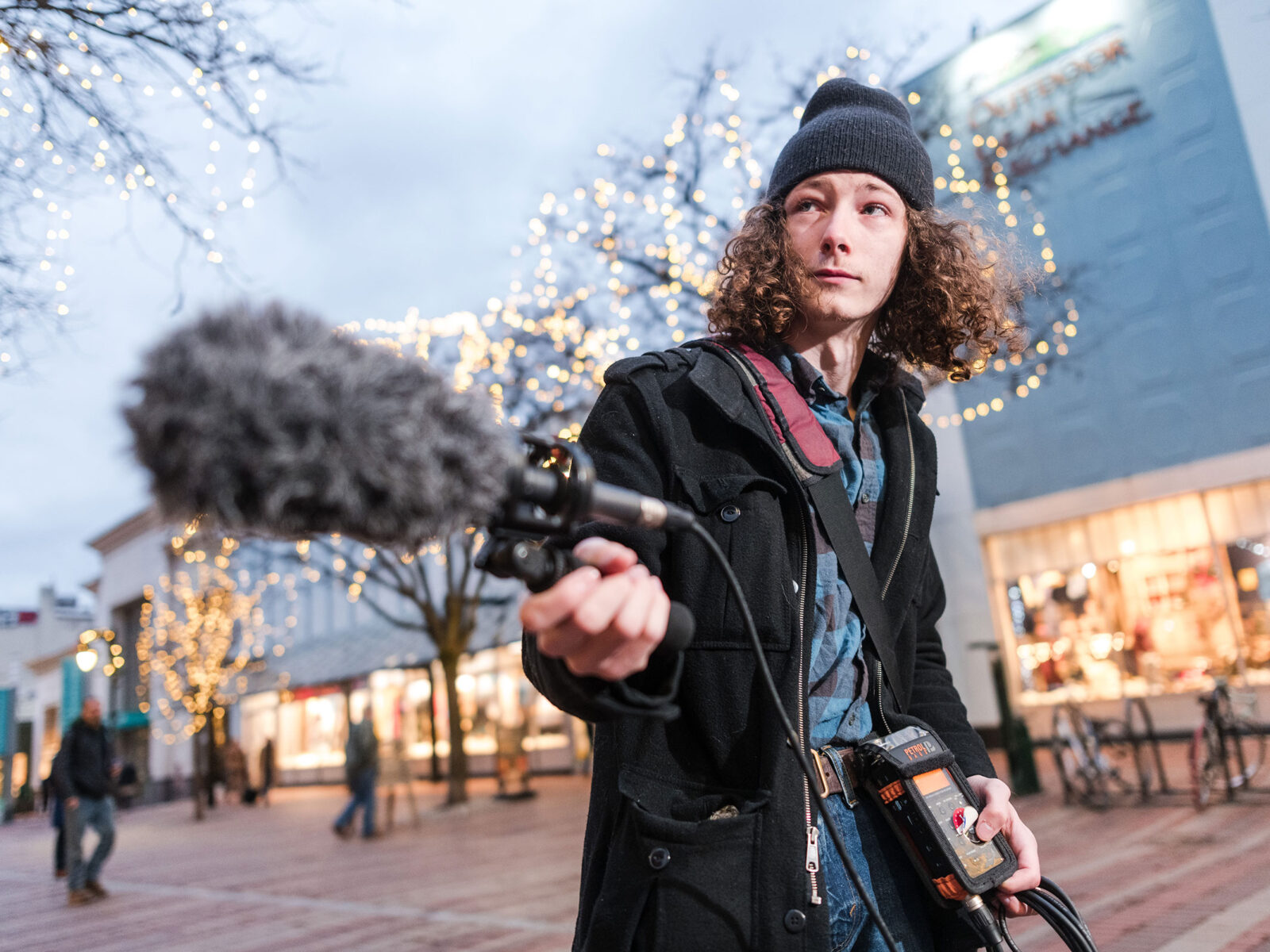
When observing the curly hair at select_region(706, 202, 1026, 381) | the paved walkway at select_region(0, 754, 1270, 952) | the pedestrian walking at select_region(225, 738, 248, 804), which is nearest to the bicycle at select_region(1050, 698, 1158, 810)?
the paved walkway at select_region(0, 754, 1270, 952)

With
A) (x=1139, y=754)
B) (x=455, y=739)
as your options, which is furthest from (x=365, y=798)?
(x=1139, y=754)

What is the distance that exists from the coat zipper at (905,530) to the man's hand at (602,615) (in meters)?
0.67

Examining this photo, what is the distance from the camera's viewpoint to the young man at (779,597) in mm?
1229

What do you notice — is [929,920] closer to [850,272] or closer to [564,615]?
[564,615]

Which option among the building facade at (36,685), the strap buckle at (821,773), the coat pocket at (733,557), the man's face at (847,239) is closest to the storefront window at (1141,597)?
the man's face at (847,239)

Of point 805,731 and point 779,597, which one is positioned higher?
point 779,597

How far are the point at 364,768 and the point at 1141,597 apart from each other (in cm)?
1230

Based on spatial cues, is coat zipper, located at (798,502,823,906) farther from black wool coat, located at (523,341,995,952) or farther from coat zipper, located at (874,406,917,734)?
coat zipper, located at (874,406,917,734)

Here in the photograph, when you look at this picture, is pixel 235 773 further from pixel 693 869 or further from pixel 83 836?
pixel 693 869

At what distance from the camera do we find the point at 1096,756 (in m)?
9.47

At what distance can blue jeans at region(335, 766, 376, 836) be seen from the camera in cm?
1345

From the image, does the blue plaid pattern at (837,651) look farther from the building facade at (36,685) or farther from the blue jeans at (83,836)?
the building facade at (36,685)

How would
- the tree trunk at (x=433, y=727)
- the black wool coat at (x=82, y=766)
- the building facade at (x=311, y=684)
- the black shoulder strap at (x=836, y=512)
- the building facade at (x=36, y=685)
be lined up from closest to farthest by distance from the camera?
the black shoulder strap at (x=836, y=512) → the black wool coat at (x=82, y=766) → the tree trunk at (x=433, y=727) → the building facade at (x=311, y=684) → the building facade at (x=36, y=685)

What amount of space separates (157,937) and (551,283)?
8857mm
